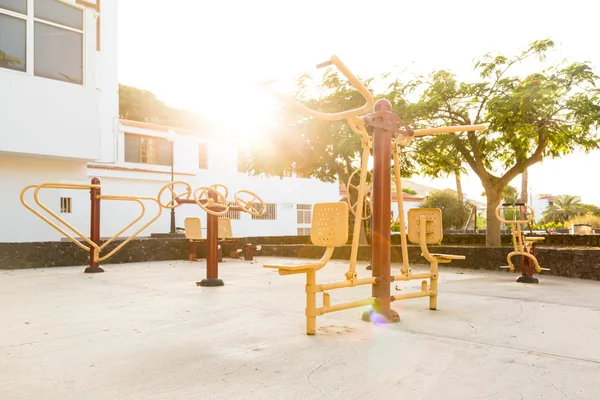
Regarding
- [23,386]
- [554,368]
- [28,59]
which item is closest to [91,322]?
[23,386]

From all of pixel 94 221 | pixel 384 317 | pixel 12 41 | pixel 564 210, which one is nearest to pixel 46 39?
pixel 12 41

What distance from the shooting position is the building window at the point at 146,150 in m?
25.1

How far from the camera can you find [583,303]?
5.53 metres

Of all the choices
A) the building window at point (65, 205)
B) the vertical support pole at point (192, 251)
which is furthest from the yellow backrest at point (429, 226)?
the building window at point (65, 205)

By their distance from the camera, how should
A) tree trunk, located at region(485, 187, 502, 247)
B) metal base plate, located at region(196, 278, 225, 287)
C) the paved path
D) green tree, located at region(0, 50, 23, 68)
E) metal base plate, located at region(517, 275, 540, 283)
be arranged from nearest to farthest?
the paved path → metal base plate, located at region(196, 278, 225, 287) → metal base plate, located at region(517, 275, 540, 283) → green tree, located at region(0, 50, 23, 68) → tree trunk, located at region(485, 187, 502, 247)

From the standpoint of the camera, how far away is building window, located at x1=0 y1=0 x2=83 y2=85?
11.0 metres

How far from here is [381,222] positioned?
170 inches

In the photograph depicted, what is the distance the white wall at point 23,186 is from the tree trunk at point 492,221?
11.7 metres

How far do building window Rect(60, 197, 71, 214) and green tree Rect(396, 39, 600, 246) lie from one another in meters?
16.2

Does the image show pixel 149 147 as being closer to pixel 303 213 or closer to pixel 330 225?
pixel 303 213

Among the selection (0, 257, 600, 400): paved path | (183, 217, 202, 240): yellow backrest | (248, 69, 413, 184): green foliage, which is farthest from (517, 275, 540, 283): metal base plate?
(183, 217, 202, 240): yellow backrest

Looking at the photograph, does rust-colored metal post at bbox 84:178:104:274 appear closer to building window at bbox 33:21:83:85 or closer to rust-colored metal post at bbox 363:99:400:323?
building window at bbox 33:21:83:85

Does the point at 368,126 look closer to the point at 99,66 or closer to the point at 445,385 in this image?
the point at 445,385

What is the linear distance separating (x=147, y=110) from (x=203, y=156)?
1610 centimetres
